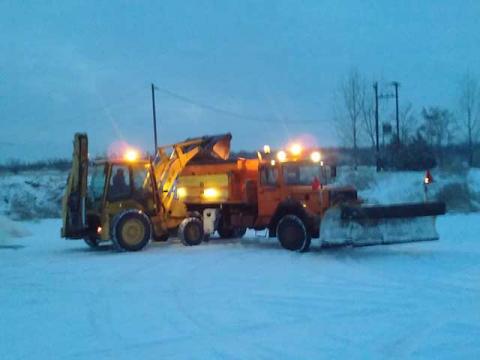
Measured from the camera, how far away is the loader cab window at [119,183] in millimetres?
15938

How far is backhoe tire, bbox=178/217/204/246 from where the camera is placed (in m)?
16.7

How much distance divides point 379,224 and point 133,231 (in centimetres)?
603

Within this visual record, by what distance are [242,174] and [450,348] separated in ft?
35.3

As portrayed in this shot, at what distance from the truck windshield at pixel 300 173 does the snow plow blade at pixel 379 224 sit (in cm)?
221

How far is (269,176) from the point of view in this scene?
15578 millimetres

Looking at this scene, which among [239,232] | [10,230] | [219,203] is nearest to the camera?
[219,203]

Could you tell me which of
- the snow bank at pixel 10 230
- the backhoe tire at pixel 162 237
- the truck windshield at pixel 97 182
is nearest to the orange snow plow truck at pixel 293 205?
the backhoe tire at pixel 162 237

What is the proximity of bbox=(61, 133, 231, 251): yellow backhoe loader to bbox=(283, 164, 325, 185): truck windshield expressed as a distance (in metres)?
2.92

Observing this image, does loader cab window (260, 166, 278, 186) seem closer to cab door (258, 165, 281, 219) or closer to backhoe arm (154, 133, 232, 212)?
cab door (258, 165, 281, 219)

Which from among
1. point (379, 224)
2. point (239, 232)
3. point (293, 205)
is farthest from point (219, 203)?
point (379, 224)

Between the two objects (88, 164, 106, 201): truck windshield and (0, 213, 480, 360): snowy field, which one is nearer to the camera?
(0, 213, 480, 360): snowy field

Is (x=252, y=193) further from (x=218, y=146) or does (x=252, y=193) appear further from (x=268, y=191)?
(x=218, y=146)

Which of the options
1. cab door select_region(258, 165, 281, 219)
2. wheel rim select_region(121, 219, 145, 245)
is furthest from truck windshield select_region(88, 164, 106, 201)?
cab door select_region(258, 165, 281, 219)

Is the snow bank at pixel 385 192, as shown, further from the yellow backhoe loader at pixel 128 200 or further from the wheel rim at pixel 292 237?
the wheel rim at pixel 292 237
